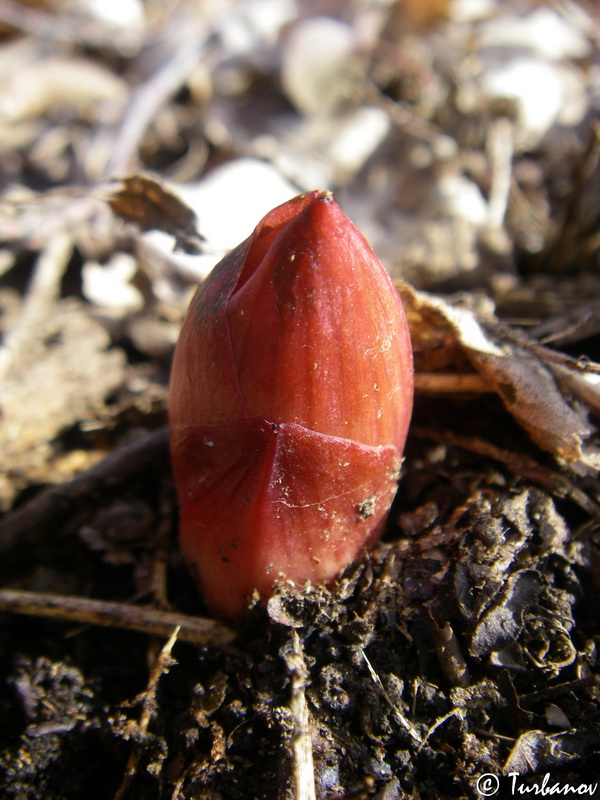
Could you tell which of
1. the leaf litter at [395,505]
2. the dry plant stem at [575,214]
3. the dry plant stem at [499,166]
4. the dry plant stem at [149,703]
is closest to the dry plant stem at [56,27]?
the leaf litter at [395,505]

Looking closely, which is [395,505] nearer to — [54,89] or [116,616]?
[116,616]

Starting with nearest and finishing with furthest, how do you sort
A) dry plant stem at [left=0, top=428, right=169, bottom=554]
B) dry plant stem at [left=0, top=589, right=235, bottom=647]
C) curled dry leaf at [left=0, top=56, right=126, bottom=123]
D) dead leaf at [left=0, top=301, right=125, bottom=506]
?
dry plant stem at [left=0, top=589, right=235, bottom=647], dry plant stem at [left=0, top=428, right=169, bottom=554], dead leaf at [left=0, top=301, right=125, bottom=506], curled dry leaf at [left=0, top=56, right=126, bottom=123]

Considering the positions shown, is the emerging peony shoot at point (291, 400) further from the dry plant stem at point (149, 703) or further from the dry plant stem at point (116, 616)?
the dry plant stem at point (149, 703)

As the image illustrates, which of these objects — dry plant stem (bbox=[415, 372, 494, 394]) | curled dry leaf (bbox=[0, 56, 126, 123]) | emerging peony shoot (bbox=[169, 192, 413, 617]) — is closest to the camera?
emerging peony shoot (bbox=[169, 192, 413, 617])

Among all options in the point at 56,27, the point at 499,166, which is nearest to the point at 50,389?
the point at 499,166

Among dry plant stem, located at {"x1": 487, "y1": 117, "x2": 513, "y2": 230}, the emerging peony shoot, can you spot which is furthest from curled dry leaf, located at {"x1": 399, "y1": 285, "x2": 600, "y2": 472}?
dry plant stem, located at {"x1": 487, "y1": 117, "x2": 513, "y2": 230}

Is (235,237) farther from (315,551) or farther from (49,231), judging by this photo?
(315,551)

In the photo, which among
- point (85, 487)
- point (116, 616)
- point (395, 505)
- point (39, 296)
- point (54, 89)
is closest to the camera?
point (116, 616)

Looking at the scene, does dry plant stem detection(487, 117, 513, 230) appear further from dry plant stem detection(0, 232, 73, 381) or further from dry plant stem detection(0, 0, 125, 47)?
dry plant stem detection(0, 0, 125, 47)
